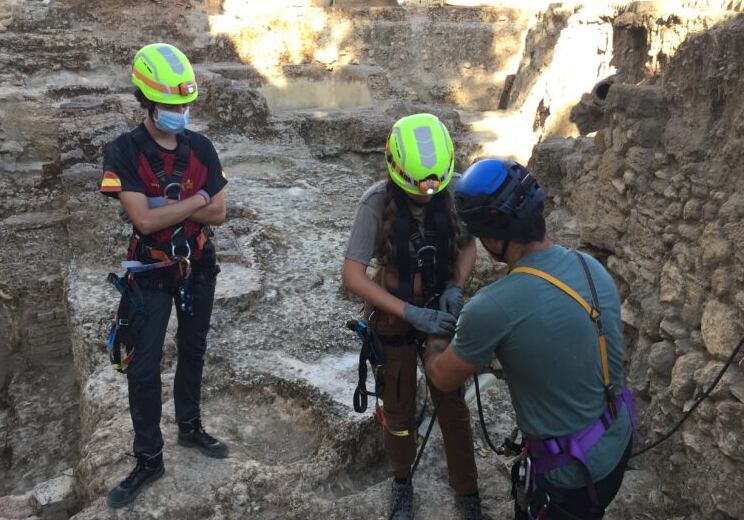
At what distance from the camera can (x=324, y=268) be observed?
5801mm

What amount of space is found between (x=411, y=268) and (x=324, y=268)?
Result: 127 inches

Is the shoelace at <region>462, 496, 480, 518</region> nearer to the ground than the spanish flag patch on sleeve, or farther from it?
nearer to the ground

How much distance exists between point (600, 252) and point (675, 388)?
1380 millimetres

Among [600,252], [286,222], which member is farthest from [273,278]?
[600,252]

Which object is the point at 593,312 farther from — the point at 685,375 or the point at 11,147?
the point at 11,147

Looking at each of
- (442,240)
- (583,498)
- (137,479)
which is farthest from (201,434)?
(583,498)

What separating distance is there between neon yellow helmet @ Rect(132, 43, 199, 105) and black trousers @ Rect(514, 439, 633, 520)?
6.92 feet

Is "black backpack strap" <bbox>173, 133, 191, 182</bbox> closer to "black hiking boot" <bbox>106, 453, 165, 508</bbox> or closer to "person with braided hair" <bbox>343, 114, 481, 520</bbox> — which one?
"person with braided hair" <bbox>343, 114, 481, 520</bbox>

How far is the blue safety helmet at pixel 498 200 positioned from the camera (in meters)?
1.93

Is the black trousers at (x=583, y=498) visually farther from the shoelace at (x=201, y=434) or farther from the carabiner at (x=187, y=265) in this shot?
the shoelace at (x=201, y=434)

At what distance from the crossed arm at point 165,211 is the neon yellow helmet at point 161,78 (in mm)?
427

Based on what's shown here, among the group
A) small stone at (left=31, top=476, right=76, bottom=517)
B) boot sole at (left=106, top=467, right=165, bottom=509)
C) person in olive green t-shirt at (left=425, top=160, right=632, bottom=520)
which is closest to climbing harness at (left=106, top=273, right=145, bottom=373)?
boot sole at (left=106, top=467, right=165, bottom=509)

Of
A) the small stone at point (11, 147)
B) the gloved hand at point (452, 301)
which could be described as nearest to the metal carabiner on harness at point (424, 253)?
the gloved hand at point (452, 301)

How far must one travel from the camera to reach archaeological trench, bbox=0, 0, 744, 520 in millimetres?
2963
